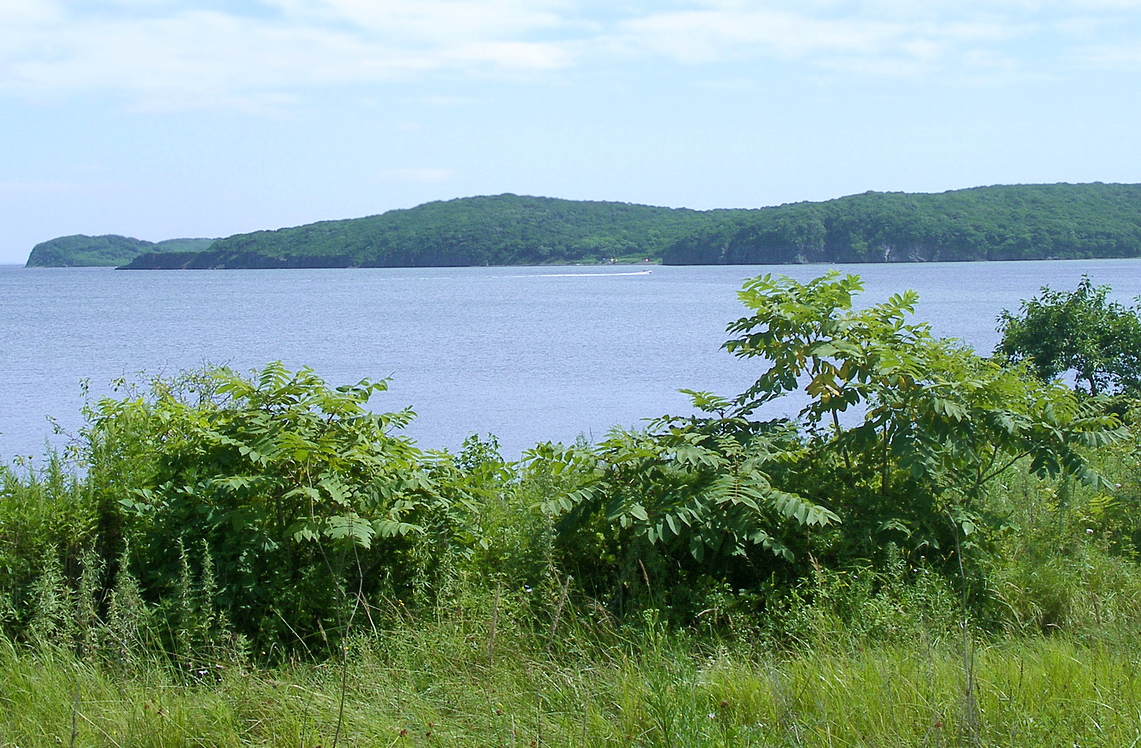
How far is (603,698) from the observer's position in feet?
13.9

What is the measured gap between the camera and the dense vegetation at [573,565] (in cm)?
433

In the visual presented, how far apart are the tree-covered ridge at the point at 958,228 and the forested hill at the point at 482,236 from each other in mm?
24903

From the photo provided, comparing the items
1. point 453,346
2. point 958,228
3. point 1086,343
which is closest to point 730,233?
point 958,228

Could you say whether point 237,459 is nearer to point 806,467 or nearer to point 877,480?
point 806,467

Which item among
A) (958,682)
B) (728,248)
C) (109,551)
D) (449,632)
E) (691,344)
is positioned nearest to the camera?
(958,682)

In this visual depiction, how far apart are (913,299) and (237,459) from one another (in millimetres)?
3772

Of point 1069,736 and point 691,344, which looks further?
point 691,344

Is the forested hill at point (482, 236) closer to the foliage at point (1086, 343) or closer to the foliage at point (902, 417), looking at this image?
the foliage at point (1086, 343)

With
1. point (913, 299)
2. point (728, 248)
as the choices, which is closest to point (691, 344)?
point (913, 299)

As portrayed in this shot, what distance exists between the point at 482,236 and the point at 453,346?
134 metres

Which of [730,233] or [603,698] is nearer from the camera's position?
[603,698]

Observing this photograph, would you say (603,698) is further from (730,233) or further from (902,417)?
(730,233)

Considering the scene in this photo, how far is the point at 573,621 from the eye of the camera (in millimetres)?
5188

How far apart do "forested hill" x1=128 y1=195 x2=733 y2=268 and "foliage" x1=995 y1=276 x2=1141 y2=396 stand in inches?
5813
